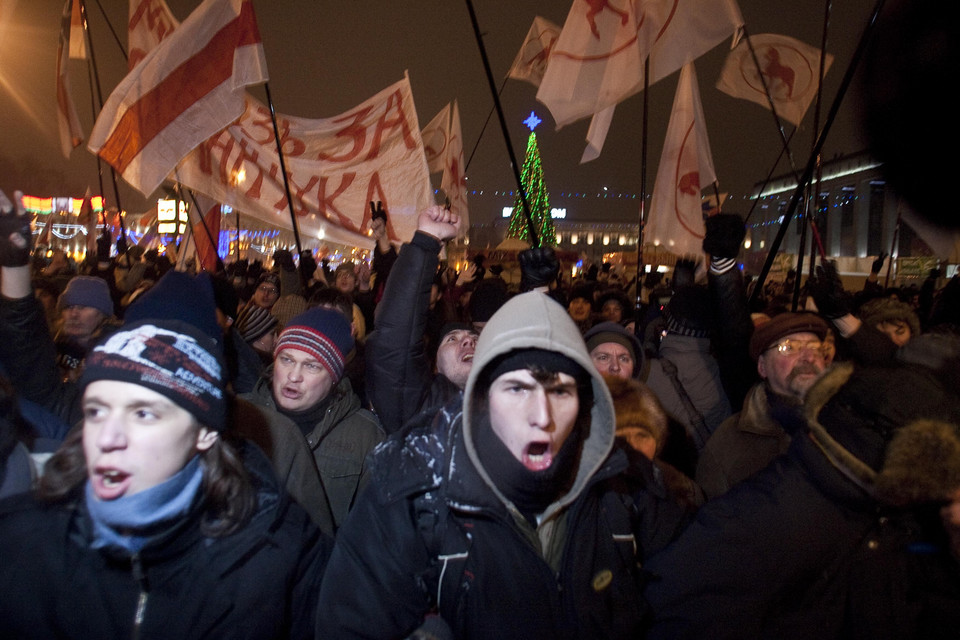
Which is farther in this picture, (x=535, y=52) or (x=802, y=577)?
(x=535, y=52)

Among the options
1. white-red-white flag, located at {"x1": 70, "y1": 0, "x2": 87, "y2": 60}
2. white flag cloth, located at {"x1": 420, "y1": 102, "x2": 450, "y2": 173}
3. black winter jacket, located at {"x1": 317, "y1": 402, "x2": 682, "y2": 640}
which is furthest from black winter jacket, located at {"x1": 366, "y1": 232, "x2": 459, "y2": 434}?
white-red-white flag, located at {"x1": 70, "y1": 0, "x2": 87, "y2": 60}

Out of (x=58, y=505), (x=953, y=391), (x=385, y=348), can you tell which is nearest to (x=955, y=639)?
(x=953, y=391)

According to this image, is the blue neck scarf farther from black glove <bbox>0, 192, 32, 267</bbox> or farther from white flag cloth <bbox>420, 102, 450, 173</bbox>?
white flag cloth <bbox>420, 102, 450, 173</bbox>

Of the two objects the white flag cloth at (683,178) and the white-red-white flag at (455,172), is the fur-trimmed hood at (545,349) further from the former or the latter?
the white-red-white flag at (455,172)

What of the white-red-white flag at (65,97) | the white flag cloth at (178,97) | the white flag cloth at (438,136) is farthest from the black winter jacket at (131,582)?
the white flag cloth at (438,136)

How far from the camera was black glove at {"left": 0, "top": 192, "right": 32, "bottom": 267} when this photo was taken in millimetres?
2311

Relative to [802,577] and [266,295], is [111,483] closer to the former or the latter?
[802,577]

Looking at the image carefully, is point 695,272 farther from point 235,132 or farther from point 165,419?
point 165,419

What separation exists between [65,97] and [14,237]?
5778 mm

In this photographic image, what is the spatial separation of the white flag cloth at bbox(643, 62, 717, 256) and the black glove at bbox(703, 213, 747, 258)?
85.5 inches

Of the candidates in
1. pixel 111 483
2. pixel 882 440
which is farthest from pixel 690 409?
pixel 111 483

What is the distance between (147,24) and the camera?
18.5 ft

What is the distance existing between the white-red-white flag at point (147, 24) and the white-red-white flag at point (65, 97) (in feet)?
5.56

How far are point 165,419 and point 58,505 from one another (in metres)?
0.38
